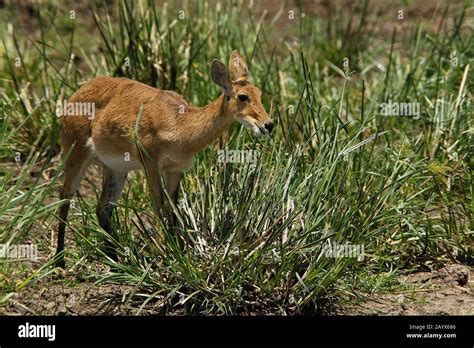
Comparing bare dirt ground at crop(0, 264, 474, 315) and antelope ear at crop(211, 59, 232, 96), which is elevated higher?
antelope ear at crop(211, 59, 232, 96)

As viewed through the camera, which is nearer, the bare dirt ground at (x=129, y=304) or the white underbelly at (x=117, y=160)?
the bare dirt ground at (x=129, y=304)

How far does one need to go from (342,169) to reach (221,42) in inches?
132

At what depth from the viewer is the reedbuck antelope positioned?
7758 millimetres

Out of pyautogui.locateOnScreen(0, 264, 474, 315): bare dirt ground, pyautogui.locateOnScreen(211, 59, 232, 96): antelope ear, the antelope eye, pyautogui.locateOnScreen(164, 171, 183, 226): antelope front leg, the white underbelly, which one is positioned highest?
pyautogui.locateOnScreen(211, 59, 232, 96): antelope ear

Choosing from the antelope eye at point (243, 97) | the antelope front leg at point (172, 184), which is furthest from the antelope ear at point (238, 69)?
the antelope front leg at point (172, 184)

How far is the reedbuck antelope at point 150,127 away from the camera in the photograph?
7758mm

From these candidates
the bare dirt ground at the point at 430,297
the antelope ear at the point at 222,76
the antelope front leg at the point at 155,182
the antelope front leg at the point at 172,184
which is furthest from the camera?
the antelope front leg at the point at 172,184

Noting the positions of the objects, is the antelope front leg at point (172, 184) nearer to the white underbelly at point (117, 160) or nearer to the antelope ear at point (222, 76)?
the white underbelly at point (117, 160)

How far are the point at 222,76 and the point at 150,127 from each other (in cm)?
66

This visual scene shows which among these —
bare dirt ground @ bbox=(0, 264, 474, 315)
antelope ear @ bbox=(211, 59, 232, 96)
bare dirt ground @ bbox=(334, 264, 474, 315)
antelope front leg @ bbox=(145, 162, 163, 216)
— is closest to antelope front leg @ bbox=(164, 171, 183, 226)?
antelope front leg @ bbox=(145, 162, 163, 216)

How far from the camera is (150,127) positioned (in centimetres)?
798

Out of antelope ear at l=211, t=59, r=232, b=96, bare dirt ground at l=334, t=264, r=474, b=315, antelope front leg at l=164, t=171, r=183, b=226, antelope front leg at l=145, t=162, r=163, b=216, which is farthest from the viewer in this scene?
antelope front leg at l=164, t=171, r=183, b=226

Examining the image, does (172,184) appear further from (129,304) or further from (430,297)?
(430,297)

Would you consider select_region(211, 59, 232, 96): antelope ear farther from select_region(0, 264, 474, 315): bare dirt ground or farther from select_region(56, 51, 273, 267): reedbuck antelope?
select_region(0, 264, 474, 315): bare dirt ground
